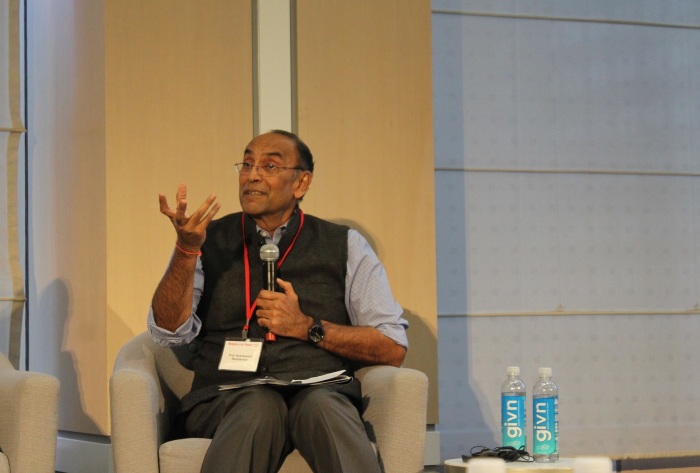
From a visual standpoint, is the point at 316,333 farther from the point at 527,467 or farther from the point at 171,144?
the point at 171,144

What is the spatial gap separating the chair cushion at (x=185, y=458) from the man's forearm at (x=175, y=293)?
396mm

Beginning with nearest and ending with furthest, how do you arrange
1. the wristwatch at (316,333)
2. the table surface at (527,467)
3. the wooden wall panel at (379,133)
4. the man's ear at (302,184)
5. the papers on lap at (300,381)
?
1. the table surface at (527,467)
2. the papers on lap at (300,381)
3. the wristwatch at (316,333)
4. the man's ear at (302,184)
5. the wooden wall panel at (379,133)

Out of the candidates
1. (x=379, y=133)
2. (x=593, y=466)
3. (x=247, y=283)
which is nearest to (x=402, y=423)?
(x=247, y=283)

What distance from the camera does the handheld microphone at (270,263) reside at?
2707mm

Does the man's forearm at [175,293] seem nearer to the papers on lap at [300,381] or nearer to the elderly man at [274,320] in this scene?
the elderly man at [274,320]

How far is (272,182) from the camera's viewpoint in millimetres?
2977

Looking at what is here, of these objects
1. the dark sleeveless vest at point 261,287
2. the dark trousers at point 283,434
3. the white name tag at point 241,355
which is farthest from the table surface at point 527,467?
the white name tag at point 241,355

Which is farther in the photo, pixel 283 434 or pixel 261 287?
pixel 261 287

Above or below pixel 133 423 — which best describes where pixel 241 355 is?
above

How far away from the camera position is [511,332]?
4406 millimetres

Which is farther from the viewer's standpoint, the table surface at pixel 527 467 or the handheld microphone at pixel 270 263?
the handheld microphone at pixel 270 263

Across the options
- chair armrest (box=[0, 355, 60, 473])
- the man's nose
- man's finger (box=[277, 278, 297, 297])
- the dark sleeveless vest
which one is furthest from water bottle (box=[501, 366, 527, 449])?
chair armrest (box=[0, 355, 60, 473])

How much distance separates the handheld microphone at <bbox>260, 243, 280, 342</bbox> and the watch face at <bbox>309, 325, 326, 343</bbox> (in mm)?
116

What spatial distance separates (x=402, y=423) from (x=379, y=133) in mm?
1523
